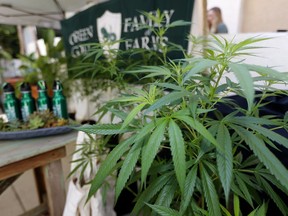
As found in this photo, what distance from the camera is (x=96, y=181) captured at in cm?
53

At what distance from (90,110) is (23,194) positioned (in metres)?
1.10

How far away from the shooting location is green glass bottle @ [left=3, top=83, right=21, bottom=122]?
125cm

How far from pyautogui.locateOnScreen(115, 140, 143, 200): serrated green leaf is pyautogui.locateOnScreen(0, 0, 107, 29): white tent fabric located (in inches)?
88.6

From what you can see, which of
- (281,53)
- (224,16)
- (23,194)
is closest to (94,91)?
(23,194)

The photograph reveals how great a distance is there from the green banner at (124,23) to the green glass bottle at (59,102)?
0.52m

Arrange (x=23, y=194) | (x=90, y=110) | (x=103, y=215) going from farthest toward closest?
(x=90, y=110) < (x=23, y=194) < (x=103, y=215)

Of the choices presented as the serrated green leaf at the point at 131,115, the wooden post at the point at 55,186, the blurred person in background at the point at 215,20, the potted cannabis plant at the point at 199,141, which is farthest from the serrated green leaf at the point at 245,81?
the blurred person in background at the point at 215,20

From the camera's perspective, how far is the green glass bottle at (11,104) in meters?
1.25

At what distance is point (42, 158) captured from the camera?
1067 mm

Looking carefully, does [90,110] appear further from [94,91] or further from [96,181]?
[96,181]

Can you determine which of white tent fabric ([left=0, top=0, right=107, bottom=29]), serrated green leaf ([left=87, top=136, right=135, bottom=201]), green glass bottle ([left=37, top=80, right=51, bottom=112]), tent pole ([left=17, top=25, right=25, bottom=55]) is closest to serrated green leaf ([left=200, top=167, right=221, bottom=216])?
serrated green leaf ([left=87, top=136, right=135, bottom=201])

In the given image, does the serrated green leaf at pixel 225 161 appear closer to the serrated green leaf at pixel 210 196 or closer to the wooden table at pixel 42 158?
the serrated green leaf at pixel 210 196

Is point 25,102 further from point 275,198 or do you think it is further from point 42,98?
point 275,198

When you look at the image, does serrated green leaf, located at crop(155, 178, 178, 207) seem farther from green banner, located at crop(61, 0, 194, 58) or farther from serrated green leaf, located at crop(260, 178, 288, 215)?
green banner, located at crop(61, 0, 194, 58)
